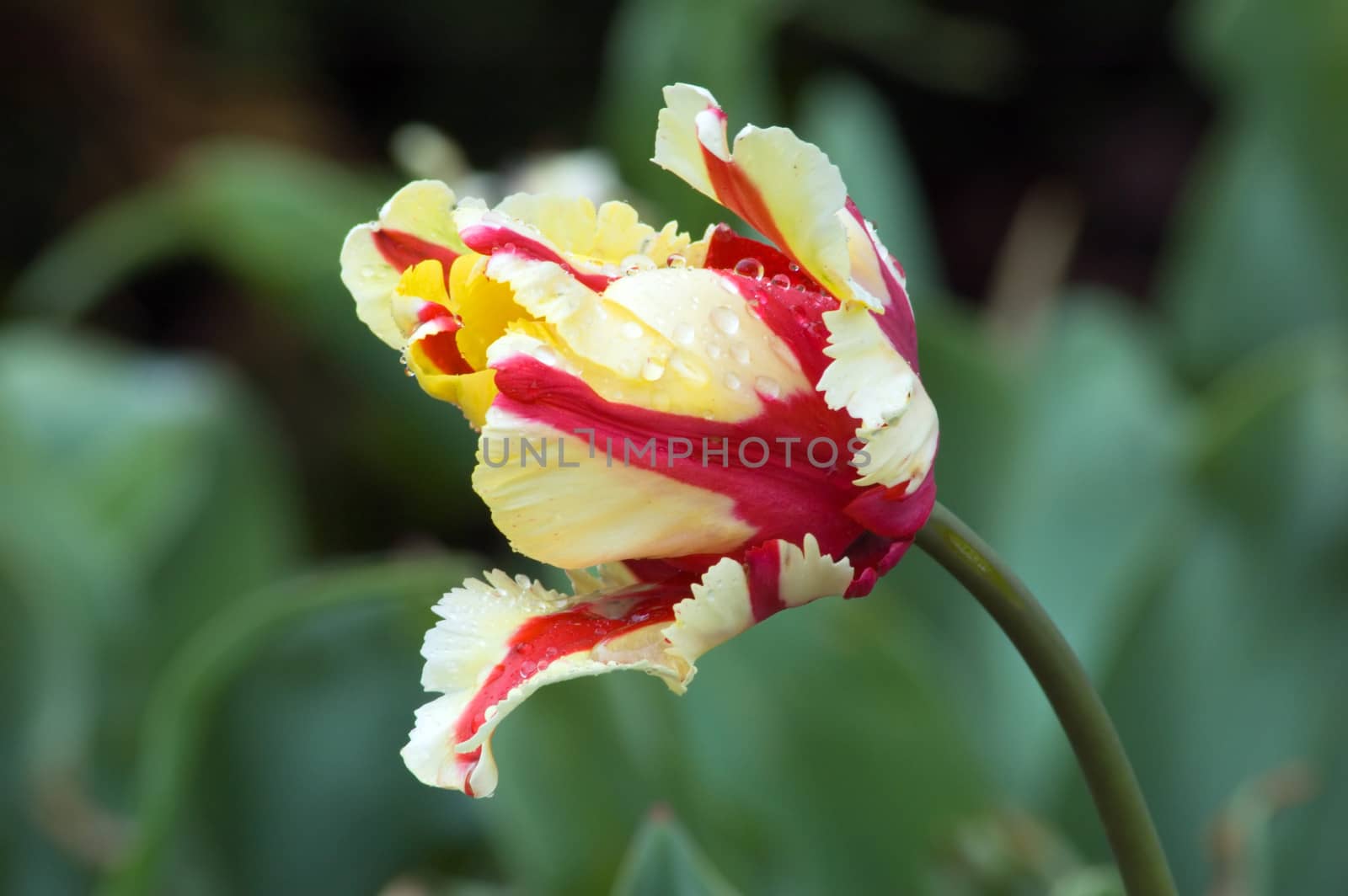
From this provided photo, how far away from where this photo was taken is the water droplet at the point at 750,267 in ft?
1.05

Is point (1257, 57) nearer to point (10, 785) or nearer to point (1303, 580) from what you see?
point (1303, 580)

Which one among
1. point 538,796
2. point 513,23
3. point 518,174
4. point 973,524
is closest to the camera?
point 538,796

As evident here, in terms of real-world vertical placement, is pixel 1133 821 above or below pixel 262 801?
above

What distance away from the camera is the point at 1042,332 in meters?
1.14

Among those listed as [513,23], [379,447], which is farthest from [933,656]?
[513,23]

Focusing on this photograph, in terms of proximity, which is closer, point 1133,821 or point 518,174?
point 1133,821

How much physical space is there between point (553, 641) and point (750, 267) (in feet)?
0.30

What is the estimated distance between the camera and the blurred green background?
2.07ft

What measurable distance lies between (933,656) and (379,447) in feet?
3.28

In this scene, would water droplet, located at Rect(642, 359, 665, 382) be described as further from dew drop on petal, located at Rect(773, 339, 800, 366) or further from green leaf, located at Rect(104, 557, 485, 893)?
green leaf, located at Rect(104, 557, 485, 893)

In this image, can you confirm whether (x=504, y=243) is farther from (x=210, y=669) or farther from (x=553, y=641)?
(x=210, y=669)

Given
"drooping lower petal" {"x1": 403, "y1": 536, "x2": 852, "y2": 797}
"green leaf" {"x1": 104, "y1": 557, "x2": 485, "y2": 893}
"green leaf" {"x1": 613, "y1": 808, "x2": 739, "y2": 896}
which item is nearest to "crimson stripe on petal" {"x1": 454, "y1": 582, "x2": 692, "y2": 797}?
"drooping lower petal" {"x1": 403, "y1": 536, "x2": 852, "y2": 797}

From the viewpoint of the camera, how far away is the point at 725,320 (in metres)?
0.29

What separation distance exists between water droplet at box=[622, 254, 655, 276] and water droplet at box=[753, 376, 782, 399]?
35 millimetres
